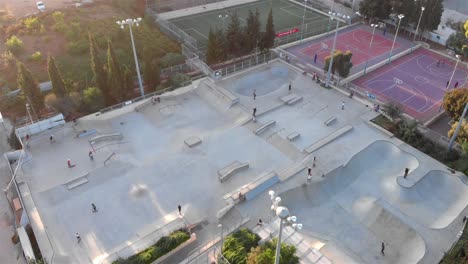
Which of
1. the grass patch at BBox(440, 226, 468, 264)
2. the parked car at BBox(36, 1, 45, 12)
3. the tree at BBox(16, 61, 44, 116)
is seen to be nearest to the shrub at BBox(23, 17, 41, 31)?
the parked car at BBox(36, 1, 45, 12)

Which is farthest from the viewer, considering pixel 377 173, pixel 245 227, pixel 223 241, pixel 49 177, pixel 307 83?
pixel 307 83

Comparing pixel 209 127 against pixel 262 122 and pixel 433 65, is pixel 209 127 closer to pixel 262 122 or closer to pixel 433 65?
pixel 262 122

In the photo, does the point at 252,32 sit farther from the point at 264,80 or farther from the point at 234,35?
the point at 264,80

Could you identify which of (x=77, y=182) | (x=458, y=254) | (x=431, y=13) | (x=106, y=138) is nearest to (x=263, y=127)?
(x=106, y=138)

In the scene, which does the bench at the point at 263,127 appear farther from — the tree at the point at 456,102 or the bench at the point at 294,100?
the tree at the point at 456,102

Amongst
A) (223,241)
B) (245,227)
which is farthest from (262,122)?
→ (223,241)

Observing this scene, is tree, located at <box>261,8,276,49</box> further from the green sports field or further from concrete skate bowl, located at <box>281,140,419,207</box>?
concrete skate bowl, located at <box>281,140,419,207</box>
